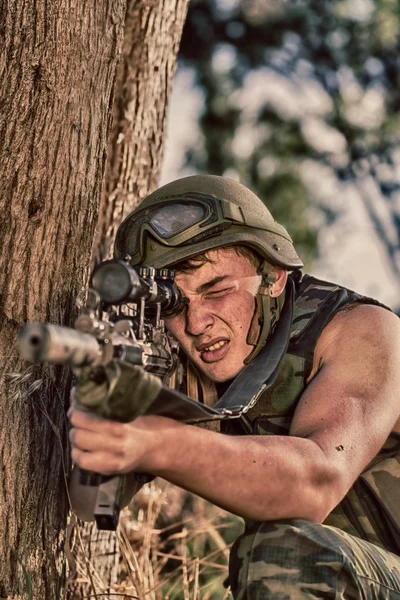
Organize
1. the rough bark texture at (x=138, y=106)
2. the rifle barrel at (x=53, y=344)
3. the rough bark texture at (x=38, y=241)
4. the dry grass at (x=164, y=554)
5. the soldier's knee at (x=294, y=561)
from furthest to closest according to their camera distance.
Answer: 1. the rough bark texture at (x=138, y=106)
2. the dry grass at (x=164, y=554)
3. the rough bark texture at (x=38, y=241)
4. the soldier's knee at (x=294, y=561)
5. the rifle barrel at (x=53, y=344)

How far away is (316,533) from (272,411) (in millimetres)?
734

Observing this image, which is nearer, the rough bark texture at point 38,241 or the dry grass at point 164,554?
the rough bark texture at point 38,241

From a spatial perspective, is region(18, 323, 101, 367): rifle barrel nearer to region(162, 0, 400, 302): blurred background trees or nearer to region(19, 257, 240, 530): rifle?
region(19, 257, 240, 530): rifle

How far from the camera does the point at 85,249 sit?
3.78 meters

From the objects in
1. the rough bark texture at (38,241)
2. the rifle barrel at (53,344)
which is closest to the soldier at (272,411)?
the rifle barrel at (53,344)

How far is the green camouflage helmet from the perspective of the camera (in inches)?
142

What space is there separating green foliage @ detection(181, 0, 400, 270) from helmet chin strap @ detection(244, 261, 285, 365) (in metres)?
8.34

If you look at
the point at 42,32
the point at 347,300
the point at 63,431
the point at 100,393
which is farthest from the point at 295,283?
the point at 100,393

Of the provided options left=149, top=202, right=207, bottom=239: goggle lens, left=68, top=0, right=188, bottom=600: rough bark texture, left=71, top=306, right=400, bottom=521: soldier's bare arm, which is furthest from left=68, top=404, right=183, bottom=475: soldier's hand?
left=68, top=0, right=188, bottom=600: rough bark texture

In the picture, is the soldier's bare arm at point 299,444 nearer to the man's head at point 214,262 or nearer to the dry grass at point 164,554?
the man's head at point 214,262

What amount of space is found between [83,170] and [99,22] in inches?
23.4

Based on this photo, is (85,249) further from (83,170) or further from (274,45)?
(274,45)

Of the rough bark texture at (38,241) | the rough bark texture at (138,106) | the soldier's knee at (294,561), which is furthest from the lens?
the rough bark texture at (138,106)

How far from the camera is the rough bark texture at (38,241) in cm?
346
